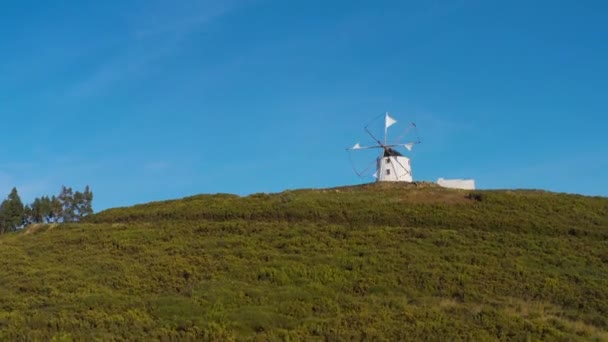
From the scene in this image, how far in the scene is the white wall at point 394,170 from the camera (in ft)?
182

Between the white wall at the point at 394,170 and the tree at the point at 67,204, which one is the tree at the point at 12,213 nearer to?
the tree at the point at 67,204

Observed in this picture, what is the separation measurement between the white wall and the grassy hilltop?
38.8 ft

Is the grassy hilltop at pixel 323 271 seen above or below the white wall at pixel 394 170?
below

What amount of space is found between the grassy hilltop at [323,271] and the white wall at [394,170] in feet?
38.8

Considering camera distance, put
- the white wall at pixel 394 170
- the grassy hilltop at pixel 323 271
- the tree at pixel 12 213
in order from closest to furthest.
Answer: the grassy hilltop at pixel 323 271
the white wall at pixel 394 170
the tree at pixel 12 213

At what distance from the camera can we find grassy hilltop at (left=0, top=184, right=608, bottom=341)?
20.8m

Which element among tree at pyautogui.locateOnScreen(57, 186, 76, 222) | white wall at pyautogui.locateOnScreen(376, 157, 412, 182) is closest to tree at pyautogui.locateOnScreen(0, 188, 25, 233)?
tree at pyautogui.locateOnScreen(57, 186, 76, 222)

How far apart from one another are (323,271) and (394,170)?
2980cm

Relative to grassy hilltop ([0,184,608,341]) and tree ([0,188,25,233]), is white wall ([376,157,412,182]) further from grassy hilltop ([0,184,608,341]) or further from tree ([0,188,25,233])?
tree ([0,188,25,233])

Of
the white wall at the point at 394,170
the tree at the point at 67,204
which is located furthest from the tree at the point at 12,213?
the white wall at the point at 394,170

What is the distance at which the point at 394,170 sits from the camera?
55.7 m

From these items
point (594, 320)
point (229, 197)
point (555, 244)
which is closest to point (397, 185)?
point (229, 197)

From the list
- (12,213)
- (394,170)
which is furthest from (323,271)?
(12,213)

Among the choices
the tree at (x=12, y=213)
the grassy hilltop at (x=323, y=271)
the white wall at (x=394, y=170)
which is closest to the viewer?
the grassy hilltop at (x=323, y=271)
